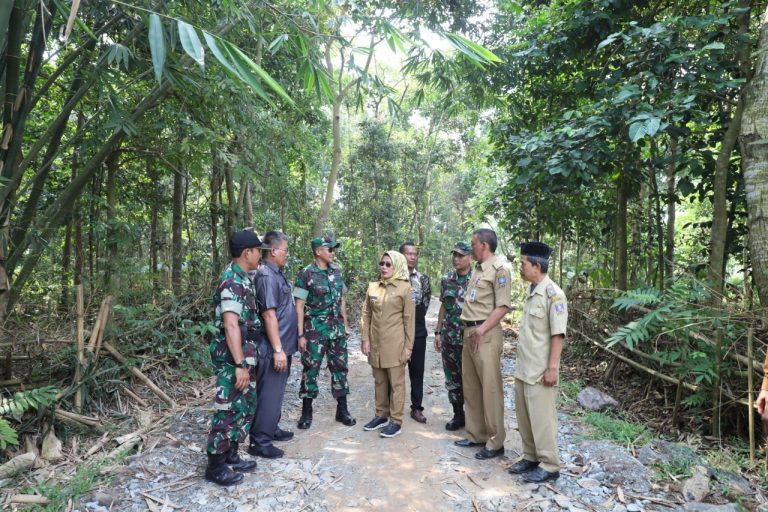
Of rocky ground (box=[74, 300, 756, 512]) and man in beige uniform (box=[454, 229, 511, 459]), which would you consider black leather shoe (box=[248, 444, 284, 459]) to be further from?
man in beige uniform (box=[454, 229, 511, 459])

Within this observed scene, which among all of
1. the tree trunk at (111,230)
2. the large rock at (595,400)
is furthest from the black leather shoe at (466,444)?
the tree trunk at (111,230)

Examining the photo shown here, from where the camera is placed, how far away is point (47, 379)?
393 centimetres

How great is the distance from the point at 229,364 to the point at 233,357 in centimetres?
9

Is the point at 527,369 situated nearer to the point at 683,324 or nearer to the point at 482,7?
the point at 683,324

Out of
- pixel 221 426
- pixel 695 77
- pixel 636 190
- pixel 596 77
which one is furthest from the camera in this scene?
pixel 636 190

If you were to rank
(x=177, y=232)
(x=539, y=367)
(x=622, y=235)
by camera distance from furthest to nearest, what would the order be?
(x=177, y=232) → (x=622, y=235) → (x=539, y=367)

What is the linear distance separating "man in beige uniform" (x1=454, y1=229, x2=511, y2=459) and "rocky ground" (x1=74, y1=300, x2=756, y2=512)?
0.74ft

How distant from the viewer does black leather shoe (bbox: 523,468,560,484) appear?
310 cm

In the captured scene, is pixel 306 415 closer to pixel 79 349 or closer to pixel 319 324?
pixel 319 324

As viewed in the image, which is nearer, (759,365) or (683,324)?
(759,365)

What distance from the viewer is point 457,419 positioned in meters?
4.19

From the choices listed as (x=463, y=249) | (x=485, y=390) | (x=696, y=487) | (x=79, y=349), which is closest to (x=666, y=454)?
(x=696, y=487)

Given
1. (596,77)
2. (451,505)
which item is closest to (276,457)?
(451,505)

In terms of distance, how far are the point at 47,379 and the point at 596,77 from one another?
622cm
